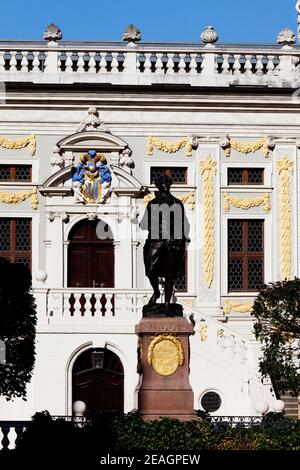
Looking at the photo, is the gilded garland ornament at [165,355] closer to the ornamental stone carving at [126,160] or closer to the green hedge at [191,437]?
the green hedge at [191,437]

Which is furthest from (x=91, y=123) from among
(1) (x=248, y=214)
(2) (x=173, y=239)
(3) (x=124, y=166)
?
(2) (x=173, y=239)

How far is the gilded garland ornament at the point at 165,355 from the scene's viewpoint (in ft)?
95.8

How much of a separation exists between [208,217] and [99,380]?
235 inches

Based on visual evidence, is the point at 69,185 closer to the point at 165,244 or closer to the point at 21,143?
the point at 21,143

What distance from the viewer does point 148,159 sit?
42375 millimetres

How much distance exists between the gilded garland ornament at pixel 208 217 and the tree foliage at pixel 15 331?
8818 millimetres

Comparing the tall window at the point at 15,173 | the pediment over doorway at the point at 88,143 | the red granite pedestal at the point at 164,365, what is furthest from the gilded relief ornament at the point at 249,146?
the red granite pedestal at the point at 164,365

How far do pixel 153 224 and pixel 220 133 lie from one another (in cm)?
1340

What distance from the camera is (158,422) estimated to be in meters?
26.4

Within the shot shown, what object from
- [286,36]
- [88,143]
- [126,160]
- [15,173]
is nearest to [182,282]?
[126,160]

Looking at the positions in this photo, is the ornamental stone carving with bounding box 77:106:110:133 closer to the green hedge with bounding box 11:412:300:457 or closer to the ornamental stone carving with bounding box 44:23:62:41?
the ornamental stone carving with bounding box 44:23:62:41

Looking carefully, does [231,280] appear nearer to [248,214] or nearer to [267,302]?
[248,214]
